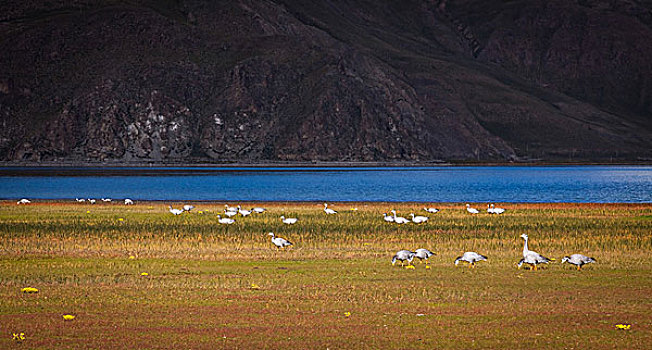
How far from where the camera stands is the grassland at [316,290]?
18938mm

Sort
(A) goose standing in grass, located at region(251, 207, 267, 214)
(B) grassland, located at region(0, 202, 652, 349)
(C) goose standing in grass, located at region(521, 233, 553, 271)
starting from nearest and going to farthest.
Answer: (B) grassland, located at region(0, 202, 652, 349)
(C) goose standing in grass, located at region(521, 233, 553, 271)
(A) goose standing in grass, located at region(251, 207, 267, 214)

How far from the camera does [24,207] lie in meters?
68.0

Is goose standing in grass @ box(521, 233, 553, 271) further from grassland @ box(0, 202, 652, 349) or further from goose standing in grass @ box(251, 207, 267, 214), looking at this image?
goose standing in grass @ box(251, 207, 267, 214)

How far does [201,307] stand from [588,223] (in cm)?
3375

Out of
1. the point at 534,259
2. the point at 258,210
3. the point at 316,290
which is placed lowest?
the point at 316,290

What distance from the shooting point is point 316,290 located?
24.8m

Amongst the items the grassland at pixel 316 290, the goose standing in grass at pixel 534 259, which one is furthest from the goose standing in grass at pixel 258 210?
the goose standing in grass at pixel 534 259

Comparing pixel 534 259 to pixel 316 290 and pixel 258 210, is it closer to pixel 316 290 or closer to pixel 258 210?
pixel 316 290

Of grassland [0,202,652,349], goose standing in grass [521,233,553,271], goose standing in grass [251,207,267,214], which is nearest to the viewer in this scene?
grassland [0,202,652,349]

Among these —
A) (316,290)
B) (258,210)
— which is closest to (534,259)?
(316,290)

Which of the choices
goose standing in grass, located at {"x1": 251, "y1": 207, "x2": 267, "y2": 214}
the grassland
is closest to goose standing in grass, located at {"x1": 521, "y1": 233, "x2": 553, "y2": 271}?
the grassland

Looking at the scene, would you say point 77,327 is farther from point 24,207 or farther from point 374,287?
point 24,207

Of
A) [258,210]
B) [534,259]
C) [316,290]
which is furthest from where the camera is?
[258,210]

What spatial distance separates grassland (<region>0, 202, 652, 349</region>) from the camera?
62.1 feet
